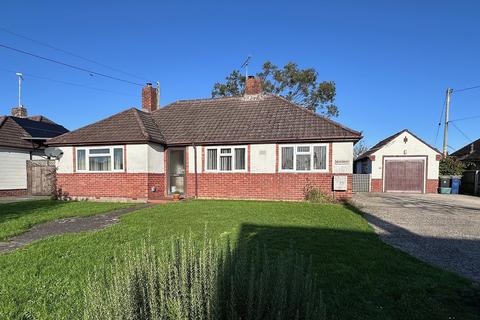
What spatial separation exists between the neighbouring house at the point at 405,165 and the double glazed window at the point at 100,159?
1814 centimetres

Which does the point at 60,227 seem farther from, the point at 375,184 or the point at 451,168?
the point at 451,168

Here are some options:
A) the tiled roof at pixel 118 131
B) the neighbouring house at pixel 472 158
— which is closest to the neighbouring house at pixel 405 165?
the neighbouring house at pixel 472 158

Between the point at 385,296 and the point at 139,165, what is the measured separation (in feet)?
39.4

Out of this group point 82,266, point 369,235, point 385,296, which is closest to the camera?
point 385,296

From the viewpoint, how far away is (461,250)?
19.8ft

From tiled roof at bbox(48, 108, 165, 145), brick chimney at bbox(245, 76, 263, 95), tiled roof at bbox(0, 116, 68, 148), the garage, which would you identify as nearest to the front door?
tiled roof at bbox(48, 108, 165, 145)

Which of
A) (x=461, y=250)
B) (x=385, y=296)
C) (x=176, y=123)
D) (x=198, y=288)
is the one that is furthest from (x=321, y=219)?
(x=176, y=123)

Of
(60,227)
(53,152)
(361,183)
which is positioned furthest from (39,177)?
(361,183)

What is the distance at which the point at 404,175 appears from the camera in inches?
878

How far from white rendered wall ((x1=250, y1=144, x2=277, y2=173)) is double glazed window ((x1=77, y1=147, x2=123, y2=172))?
6.27 m

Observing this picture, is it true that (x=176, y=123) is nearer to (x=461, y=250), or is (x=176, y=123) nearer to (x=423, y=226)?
(x=423, y=226)

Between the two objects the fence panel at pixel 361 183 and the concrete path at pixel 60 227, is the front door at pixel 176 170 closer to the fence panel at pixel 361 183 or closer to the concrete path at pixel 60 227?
the concrete path at pixel 60 227

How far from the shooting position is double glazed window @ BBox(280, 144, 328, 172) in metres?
13.1

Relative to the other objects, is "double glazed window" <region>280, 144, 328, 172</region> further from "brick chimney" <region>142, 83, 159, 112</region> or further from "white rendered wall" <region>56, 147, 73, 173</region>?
"white rendered wall" <region>56, 147, 73, 173</region>
